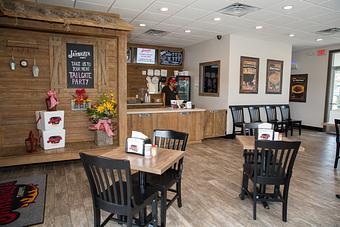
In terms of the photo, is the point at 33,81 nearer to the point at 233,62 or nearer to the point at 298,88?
the point at 233,62

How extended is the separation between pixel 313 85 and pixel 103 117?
25.8 feet

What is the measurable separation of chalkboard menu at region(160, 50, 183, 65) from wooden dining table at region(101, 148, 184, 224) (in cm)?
655

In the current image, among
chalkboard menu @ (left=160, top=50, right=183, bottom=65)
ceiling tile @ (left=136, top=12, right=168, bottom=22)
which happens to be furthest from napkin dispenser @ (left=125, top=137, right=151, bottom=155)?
chalkboard menu @ (left=160, top=50, right=183, bottom=65)

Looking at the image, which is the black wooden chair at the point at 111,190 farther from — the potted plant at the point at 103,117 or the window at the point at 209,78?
the window at the point at 209,78

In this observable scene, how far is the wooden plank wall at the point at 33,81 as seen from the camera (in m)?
4.28

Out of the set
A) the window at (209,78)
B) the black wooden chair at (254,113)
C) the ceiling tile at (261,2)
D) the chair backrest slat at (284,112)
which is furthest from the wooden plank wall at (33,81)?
the chair backrest slat at (284,112)

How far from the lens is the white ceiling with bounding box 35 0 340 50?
4.33 metres

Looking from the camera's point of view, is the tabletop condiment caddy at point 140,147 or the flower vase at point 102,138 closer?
the tabletop condiment caddy at point 140,147

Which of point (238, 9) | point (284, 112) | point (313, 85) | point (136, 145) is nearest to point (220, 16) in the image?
point (238, 9)

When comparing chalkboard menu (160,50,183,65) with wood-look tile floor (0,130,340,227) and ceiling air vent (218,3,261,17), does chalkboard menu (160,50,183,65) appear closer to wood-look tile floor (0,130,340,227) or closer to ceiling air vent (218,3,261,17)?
ceiling air vent (218,3,261,17)

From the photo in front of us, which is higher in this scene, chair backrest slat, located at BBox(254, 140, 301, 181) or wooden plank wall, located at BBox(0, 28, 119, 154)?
wooden plank wall, located at BBox(0, 28, 119, 154)

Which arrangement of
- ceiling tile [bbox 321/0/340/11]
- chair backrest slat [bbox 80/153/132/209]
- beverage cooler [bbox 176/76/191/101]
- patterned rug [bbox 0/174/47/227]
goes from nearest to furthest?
1. chair backrest slat [bbox 80/153/132/209]
2. patterned rug [bbox 0/174/47/227]
3. ceiling tile [bbox 321/0/340/11]
4. beverage cooler [bbox 176/76/191/101]

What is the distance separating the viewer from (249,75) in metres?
7.27

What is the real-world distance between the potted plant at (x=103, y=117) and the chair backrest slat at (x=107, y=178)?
2.48 m
